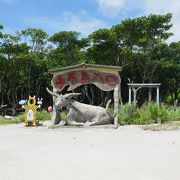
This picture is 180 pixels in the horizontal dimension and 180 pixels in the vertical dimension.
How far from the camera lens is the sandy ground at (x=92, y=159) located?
606 cm

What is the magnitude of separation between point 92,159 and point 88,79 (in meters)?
9.33

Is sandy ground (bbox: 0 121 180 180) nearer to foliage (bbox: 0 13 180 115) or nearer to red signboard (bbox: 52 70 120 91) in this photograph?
red signboard (bbox: 52 70 120 91)

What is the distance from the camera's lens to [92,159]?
738 centimetres

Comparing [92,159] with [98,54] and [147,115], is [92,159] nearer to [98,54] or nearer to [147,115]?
[147,115]

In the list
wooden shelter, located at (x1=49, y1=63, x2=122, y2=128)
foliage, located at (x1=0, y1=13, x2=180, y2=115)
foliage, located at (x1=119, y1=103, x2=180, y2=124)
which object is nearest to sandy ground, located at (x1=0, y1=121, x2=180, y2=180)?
foliage, located at (x1=119, y1=103, x2=180, y2=124)

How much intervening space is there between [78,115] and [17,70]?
21202 millimetres

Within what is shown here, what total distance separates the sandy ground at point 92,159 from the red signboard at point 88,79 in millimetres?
5959

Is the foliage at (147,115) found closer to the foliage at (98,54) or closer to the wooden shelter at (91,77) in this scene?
the wooden shelter at (91,77)

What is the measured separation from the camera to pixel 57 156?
780cm

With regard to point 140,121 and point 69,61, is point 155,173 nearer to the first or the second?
point 140,121

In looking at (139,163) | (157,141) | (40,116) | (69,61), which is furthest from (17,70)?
(139,163)

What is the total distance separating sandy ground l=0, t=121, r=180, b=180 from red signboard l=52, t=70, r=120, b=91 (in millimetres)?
5959

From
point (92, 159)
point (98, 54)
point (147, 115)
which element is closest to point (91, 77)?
point (147, 115)

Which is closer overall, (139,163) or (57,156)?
(139,163)
